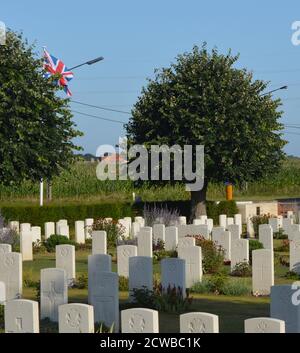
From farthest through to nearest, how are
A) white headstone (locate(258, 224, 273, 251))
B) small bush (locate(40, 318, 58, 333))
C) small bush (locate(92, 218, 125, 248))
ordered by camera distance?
small bush (locate(92, 218, 125, 248))
white headstone (locate(258, 224, 273, 251))
small bush (locate(40, 318, 58, 333))

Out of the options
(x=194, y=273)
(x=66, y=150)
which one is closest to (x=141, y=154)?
(x=66, y=150)

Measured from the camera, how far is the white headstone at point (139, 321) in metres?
10.5

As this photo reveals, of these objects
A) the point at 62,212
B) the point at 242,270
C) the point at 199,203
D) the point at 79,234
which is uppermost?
the point at 199,203

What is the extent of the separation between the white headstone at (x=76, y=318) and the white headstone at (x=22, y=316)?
37cm

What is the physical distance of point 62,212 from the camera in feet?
118

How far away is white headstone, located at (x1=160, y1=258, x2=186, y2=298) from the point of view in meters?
15.8

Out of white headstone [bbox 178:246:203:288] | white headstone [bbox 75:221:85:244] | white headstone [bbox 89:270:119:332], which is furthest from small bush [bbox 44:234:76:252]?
white headstone [bbox 89:270:119:332]

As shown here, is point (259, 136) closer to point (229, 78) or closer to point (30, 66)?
point (229, 78)

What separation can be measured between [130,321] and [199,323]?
87 cm

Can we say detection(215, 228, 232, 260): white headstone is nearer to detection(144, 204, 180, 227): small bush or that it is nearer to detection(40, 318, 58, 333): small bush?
detection(144, 204, 180, 227): small bush

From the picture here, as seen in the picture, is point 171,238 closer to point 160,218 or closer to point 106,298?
point 160,218

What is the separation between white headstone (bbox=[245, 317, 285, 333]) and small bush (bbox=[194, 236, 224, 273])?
1085 centimetres

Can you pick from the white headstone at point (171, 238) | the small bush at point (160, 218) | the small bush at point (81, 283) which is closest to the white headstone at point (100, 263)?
the small bush at point (81, 283)

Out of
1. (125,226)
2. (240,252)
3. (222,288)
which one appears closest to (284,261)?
(240,252)
